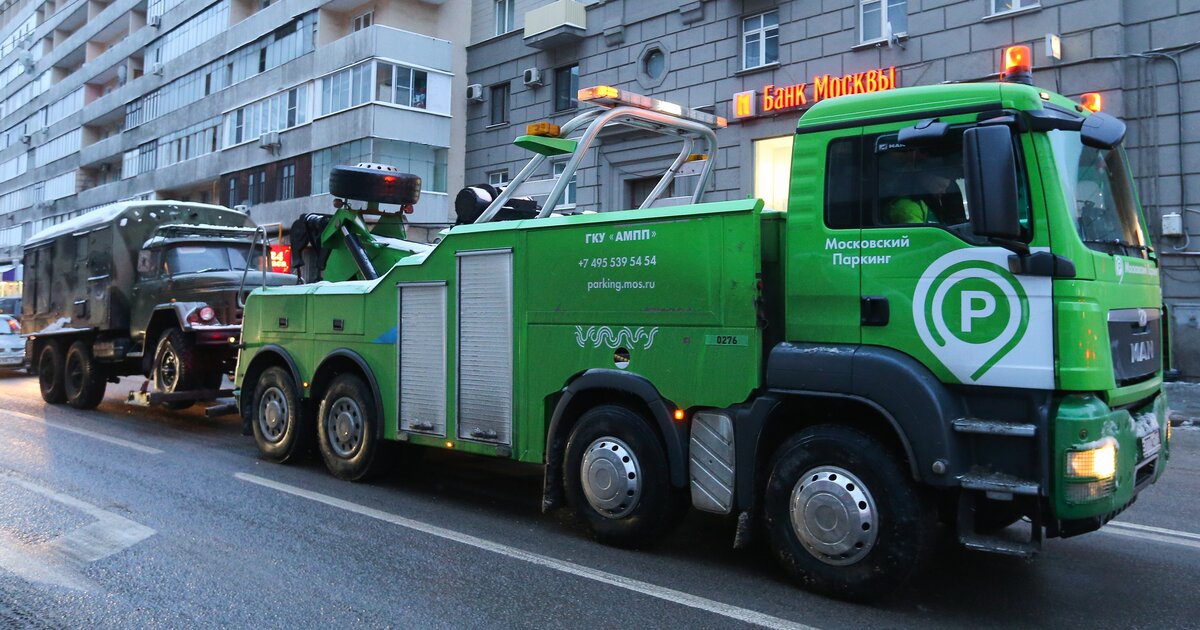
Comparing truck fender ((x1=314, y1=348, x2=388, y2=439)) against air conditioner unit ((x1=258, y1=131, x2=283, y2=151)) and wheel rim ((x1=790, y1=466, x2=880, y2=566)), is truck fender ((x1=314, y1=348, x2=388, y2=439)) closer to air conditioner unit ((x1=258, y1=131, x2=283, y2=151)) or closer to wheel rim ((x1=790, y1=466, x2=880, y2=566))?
wheel rim ((x1=790, y1=466, x2=880, y2=566))

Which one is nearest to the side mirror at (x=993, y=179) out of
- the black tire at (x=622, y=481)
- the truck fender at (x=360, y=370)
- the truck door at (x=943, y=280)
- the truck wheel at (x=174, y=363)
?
the truck door at (x=943, y=280)

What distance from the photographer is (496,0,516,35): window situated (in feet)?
86.6

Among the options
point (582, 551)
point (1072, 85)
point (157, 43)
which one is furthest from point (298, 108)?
point (582, 551)

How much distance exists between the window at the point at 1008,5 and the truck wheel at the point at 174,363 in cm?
1457

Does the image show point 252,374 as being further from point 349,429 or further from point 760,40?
point 760,40

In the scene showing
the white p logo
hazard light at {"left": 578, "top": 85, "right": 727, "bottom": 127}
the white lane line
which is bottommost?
the white lane line

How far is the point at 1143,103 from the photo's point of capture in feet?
47.6

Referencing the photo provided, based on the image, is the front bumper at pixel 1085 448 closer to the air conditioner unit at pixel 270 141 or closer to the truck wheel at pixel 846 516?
the truck wheel at pixel 846 516

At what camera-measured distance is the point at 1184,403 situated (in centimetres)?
1281

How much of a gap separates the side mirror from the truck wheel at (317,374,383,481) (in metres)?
5.13

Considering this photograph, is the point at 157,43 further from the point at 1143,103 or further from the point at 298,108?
the point at 1143,103

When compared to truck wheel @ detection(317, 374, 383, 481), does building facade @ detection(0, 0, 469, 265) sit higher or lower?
higher

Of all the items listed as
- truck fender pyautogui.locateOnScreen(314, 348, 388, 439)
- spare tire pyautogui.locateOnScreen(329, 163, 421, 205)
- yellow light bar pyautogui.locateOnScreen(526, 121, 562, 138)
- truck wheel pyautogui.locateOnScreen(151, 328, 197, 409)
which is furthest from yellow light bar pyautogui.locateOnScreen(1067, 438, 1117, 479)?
truck wheel pyautogui.locateOnScreen(151, 328, 197, 409)

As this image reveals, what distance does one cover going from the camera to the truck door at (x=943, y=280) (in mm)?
4230
